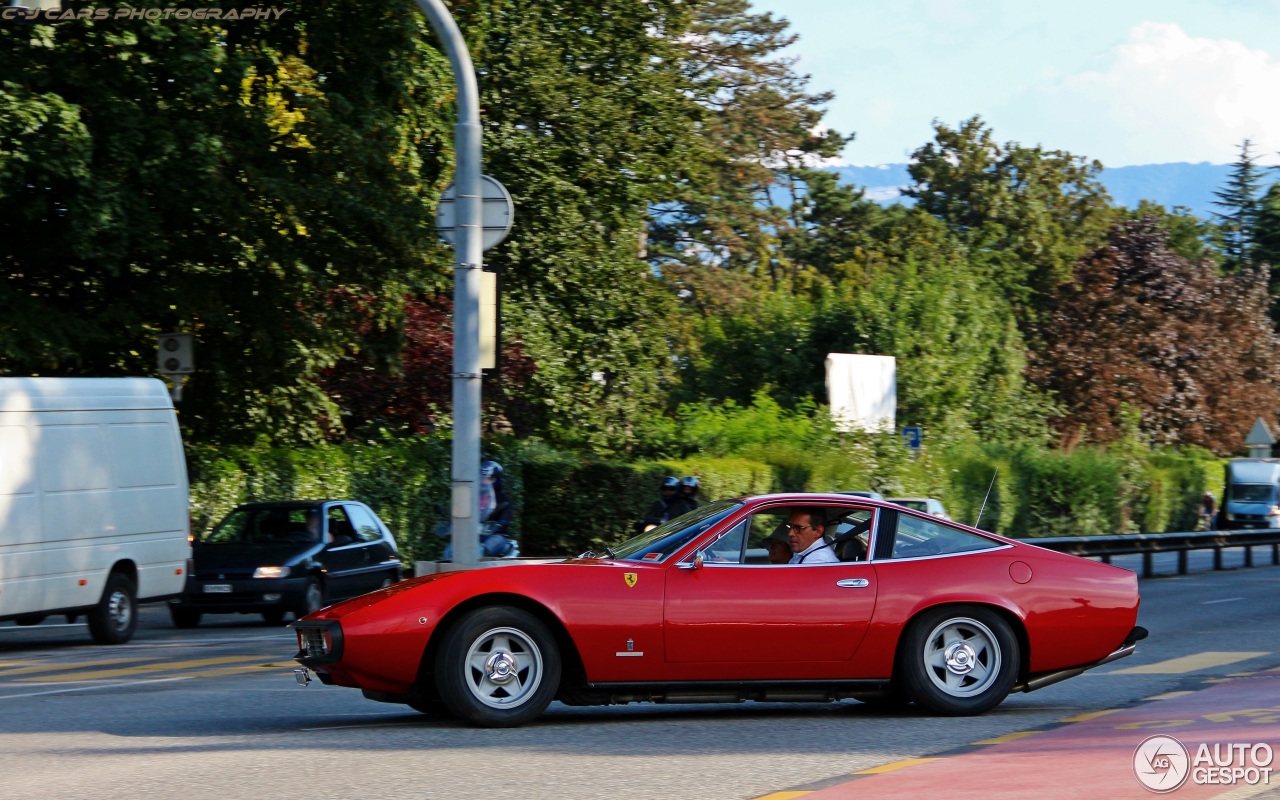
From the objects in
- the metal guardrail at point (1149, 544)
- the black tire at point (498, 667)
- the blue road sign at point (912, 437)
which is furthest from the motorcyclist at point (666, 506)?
the blue road sign at point (912, 437)

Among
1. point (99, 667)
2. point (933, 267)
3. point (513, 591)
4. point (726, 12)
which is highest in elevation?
point (726, 12)

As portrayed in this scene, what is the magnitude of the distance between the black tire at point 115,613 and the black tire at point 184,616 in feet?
6.82

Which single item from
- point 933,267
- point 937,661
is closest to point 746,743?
point 937,661

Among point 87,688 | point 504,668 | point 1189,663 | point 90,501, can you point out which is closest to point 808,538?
point 504,668

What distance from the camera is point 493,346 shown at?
13.4 m

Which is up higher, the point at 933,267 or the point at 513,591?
the point at 933,267

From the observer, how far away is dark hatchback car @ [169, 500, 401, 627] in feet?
62.5

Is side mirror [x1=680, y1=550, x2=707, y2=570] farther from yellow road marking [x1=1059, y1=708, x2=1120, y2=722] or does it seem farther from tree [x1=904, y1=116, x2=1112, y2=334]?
tree [x1=904, y1=116, x2=1112, y2=334]

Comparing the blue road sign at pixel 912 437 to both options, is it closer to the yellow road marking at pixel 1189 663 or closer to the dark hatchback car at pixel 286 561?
the dark hatchback car at pixel 286 561

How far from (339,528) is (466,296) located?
24.8 ft

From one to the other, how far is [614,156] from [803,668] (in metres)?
22.5

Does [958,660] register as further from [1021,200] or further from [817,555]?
[1021,200]

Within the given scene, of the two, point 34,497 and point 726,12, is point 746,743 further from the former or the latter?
point 726,12

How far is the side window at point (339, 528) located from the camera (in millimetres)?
20188
